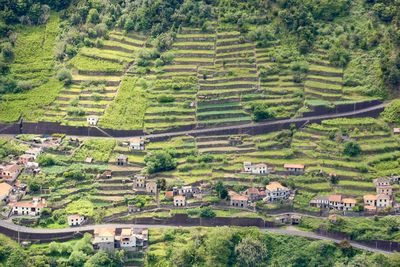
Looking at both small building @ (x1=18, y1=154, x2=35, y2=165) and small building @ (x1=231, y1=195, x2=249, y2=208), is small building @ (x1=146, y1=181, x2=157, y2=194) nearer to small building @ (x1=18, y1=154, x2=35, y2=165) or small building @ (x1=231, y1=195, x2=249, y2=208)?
small building @ (x1=231, y1=195, x2=249, y2=208)

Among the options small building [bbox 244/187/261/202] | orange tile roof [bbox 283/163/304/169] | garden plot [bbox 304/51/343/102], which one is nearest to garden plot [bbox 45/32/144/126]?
small building [bbox 244/187/261/202]

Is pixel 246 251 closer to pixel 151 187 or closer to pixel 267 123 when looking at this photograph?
pixel 151 187

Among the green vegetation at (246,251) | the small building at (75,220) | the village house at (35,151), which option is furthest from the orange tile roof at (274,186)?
the village house at (35,151)

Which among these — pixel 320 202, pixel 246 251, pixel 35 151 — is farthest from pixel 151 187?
pixel 320 202

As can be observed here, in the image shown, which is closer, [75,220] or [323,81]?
[75,220]

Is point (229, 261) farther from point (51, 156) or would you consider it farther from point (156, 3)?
point (156, 3)

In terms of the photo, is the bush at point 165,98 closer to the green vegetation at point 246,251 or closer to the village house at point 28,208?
the village house at point 28,208

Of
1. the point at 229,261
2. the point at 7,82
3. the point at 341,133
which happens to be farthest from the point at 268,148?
the point at 7,82
